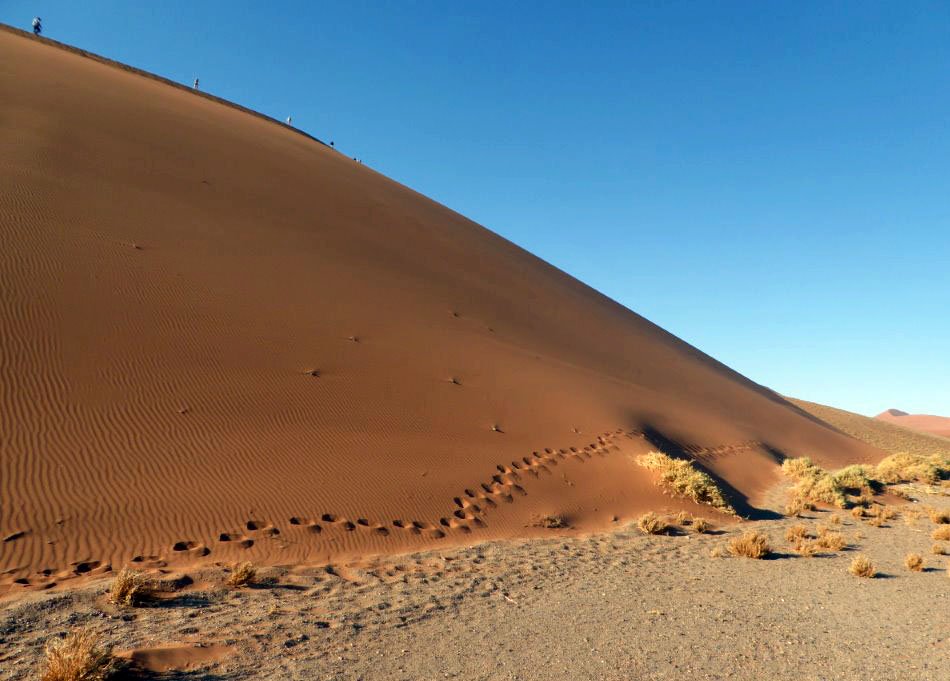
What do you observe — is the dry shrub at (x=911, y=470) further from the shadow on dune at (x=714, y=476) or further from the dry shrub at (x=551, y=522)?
the dry shrub at (x=551, y=522)

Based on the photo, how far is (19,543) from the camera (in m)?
6.39

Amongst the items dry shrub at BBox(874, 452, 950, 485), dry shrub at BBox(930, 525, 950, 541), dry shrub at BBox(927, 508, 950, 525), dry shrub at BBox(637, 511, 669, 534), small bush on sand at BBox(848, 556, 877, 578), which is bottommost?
dry shrub at BBox(637, 511, 669, 534)

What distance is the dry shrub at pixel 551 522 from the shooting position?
10611 mm

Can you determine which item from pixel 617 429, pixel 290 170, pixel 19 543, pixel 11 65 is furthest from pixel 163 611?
pixel 11 65

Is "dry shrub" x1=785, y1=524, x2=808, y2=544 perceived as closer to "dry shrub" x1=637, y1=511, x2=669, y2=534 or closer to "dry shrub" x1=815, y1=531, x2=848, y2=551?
"dry shrub" x1=815, y1=531, x2=848, y2=551

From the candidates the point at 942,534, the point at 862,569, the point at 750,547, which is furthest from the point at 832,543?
the point at 942,534

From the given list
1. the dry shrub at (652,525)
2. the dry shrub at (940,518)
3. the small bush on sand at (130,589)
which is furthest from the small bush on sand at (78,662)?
the dry shrub at (940,518)

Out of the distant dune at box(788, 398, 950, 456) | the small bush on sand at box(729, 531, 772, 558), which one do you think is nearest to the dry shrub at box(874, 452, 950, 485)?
the small bush on sand at box(729, 531, 772, 558)

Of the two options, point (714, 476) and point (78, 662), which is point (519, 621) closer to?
point (78, 662)

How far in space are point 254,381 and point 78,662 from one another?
281 inches

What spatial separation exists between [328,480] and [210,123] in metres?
24.7

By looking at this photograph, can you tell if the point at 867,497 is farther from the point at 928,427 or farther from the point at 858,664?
the point at 928,427

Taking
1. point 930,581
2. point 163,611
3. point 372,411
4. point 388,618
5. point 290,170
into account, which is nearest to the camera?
point 163,611

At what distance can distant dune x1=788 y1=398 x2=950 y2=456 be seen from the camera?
40.8 m
